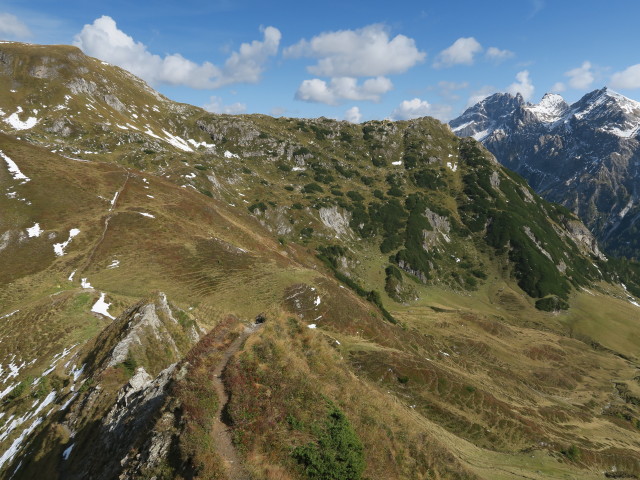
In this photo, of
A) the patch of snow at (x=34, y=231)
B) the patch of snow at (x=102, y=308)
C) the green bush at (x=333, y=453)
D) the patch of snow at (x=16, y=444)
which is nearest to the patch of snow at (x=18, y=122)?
the patch of snow at (x=34, y=231)

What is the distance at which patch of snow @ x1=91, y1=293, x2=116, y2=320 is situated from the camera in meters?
41.5

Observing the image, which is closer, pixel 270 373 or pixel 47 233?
pixel 270 373

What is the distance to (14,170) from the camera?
249ft

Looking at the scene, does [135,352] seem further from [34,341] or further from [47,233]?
[47,233]

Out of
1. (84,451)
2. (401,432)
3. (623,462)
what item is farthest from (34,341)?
(623,462)

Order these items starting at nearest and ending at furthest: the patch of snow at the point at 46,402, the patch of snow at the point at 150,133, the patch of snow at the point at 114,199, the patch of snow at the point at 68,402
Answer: the patch of snow at the point at 68,402 → the patch of snow at the point at 46,402 → the patch of snow at the point at 114,199 → the patch of snow at the point at 150,133

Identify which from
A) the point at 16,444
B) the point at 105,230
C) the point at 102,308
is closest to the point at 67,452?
the point at 16,444

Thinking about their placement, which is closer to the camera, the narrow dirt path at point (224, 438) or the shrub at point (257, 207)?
the narrow dirt path at point (224, 438)

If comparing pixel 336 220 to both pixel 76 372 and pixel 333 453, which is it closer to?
pixel 76 372

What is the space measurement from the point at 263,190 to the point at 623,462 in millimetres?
156882

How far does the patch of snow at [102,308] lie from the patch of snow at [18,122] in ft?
507

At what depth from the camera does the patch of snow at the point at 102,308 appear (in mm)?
41531

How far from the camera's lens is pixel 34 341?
3606 centimetres

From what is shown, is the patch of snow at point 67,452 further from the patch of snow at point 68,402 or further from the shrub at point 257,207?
the shrub at point 257,207
